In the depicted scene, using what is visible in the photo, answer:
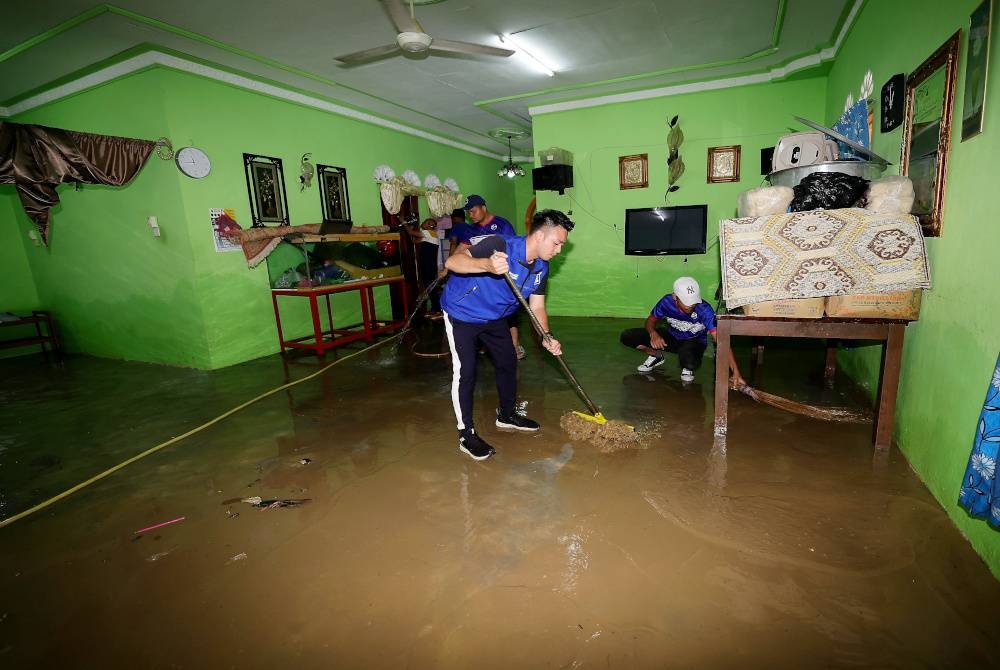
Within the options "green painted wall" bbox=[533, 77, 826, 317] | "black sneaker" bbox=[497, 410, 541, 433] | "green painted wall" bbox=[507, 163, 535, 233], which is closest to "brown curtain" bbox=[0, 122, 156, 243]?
"black sneaker" bbox=[497, 410, 541, 433]

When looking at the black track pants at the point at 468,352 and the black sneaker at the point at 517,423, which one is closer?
the black track pants at the point at 468,352

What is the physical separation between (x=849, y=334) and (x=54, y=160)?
6.62 metres

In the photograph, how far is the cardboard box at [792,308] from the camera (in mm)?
2918

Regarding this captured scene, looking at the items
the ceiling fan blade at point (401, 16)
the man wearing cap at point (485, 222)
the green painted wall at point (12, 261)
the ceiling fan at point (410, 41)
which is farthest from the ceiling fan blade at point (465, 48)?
the green painted wall at point (12, 261)

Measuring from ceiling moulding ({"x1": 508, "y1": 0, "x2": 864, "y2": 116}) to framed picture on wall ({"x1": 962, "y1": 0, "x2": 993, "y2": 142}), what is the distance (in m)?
2.83

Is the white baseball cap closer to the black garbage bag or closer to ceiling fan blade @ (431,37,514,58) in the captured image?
the black garbage bag

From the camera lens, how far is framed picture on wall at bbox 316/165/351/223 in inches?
273

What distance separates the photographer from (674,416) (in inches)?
144

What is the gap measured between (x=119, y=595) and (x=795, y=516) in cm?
315

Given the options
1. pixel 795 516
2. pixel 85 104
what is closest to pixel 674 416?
pixel 795 516

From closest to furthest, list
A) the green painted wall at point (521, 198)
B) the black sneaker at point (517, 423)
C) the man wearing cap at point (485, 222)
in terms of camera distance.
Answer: the black sneaker at point (517, 423), the man wearing cap at point (485, 222), the green painted wall at point (521, 198)

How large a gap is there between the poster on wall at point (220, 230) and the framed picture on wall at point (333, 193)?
137 centimetres

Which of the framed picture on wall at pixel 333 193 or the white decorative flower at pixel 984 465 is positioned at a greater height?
the framed picture on wall at pixel 333 193

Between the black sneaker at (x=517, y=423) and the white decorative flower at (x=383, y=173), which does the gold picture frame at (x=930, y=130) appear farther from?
the white decorative flower at (x=383, y=173)
